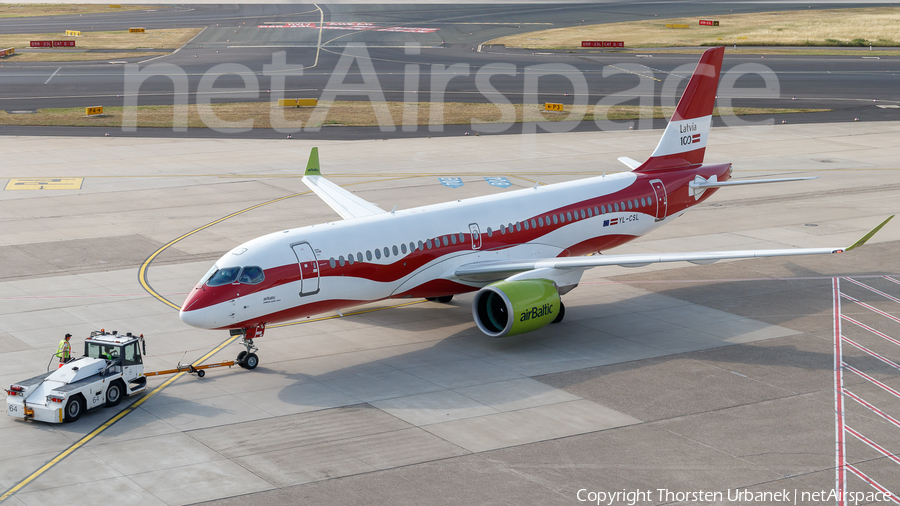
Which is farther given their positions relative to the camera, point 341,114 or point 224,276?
point 341,114

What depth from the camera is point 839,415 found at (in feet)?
84.0

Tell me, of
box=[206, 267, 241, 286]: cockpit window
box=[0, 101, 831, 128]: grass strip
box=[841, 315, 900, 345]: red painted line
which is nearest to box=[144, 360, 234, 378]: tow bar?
box=[206, 267, 241, 286]: cockpit window

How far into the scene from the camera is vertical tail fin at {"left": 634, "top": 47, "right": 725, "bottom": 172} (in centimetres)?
3878

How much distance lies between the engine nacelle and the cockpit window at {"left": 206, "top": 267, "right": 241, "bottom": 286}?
25.3 feet

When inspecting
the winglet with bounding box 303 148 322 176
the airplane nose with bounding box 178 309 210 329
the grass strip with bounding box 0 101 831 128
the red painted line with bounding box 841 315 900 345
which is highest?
the grass strip with bounding box 0 101 831 128

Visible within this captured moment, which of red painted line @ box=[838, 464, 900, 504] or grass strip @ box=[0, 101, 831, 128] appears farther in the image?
grass strip @ box=[0, 101, 831, 128]

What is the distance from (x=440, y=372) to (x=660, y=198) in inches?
552

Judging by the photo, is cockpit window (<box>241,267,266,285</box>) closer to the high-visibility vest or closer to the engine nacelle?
the high-visibility vest

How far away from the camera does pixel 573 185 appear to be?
35.9 m

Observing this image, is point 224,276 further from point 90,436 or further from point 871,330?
point 871,330

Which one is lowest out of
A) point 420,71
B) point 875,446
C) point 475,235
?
point 875,446

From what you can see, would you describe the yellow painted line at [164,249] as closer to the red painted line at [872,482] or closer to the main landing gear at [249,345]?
the main landing gear at [249,345]

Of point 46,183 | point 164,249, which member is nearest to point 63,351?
point 164,249

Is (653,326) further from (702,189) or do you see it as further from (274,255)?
(274,255)
